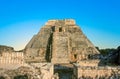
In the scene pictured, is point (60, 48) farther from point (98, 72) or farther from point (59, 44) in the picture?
point (98, 72)

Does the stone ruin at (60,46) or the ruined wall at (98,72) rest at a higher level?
the stone ruin at (60,46)

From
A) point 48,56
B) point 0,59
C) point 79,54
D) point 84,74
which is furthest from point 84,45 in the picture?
point 0,59

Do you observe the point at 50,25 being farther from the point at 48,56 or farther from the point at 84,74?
the point at 84,74

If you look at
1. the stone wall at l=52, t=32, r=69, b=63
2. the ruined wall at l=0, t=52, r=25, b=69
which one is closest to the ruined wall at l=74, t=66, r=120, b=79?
the ruined wall at l=0, t=52, r=25, b=69

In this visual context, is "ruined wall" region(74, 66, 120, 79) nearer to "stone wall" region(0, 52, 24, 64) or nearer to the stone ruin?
"stone wall" region(0, 52, 24, 64)

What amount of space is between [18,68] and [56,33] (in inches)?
1535

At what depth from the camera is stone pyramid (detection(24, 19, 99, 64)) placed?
48656 mm

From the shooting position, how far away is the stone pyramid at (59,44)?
4866 centimetres

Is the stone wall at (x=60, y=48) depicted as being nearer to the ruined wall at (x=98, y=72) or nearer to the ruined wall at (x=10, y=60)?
the ruined wall at (x=98, y=72)

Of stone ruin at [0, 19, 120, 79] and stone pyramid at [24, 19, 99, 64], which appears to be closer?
stone ruin at [0, 19, 120, 79]

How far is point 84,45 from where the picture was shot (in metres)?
51.1

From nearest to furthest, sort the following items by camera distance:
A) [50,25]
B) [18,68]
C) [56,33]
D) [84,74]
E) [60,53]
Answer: [18,68], [84,74], [60,53], [56,33], [50,25]

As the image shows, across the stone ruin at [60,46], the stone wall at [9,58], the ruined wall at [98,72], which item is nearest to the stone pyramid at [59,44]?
the stone ruin at [60,46]

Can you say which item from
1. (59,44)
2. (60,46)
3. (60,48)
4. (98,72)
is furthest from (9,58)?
(59,44)
